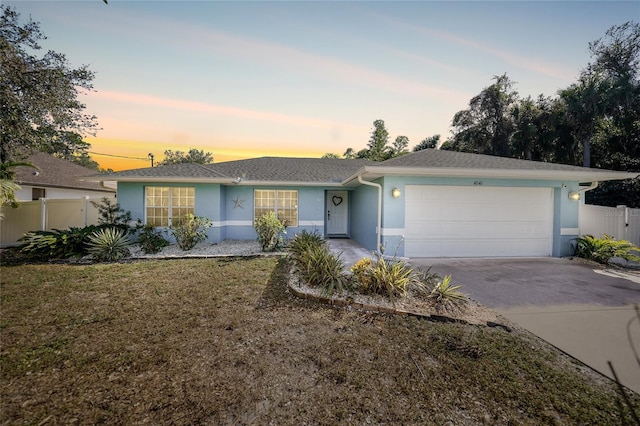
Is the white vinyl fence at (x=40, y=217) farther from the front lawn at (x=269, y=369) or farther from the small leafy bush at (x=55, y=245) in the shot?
the front lawn at (x=269, y=369)

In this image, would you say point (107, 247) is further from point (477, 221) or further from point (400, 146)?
point (400, 146)

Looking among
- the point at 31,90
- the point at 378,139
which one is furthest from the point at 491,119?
the point at 31,90

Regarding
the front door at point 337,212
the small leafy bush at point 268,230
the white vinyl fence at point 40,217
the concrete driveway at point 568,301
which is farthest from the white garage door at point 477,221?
the white vinyl fence at point 40,217

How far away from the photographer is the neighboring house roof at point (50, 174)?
1354 centimetres

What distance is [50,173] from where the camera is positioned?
A: 15.2m

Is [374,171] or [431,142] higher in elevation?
[431,142]

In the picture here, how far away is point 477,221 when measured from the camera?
8.14 meters

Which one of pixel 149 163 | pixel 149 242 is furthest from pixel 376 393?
pixel 149 163

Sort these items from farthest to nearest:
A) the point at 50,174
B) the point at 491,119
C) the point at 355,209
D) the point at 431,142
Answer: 1. the point at 431,142
2. the point at 491,119
3. the point at 50,174
4. the point at 355,209

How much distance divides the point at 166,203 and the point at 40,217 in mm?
4420

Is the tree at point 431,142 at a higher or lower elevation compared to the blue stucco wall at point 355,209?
higher

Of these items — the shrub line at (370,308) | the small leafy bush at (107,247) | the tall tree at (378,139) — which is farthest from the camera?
the tall tree at (378,139)

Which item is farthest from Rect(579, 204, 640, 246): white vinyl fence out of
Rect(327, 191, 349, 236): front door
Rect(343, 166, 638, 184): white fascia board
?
Rect(327, 191, 349, 236): front door

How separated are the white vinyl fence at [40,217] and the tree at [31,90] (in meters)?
1.83
